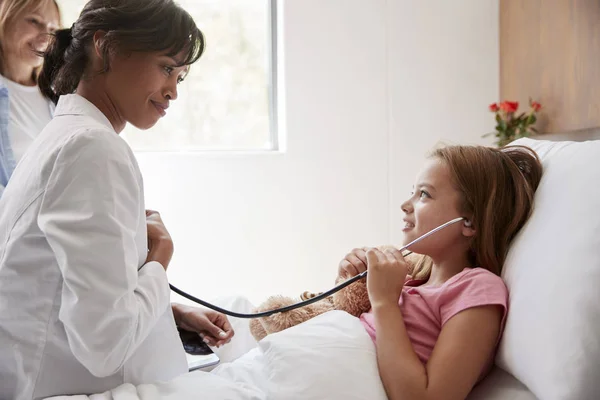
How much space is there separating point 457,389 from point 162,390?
0.52 meters

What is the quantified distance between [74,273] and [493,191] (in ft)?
2.88

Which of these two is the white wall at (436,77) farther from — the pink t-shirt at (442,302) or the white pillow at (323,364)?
the white pillow at (323,364)

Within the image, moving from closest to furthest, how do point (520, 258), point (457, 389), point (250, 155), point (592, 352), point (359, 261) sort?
point (592, 352)
point (457, 389)
point (520, 258)
point (359, 261)
point (250, 155)

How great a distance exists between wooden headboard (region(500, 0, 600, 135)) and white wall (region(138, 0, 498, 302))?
0.75ft

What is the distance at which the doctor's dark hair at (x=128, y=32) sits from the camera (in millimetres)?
1149

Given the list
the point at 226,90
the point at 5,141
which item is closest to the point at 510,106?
the point at 226,90

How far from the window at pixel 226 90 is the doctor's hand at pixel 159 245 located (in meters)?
2.38

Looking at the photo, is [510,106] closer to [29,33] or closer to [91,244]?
[29,33]

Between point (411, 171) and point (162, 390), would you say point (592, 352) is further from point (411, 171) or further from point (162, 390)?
point (411, 171)

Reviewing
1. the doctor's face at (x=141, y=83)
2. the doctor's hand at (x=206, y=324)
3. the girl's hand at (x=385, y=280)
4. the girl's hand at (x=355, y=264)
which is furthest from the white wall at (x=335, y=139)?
the girl's hand at (x=385, y=280)

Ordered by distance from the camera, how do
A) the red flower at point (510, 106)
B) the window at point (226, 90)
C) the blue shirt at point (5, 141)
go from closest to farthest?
1. the blue shirt at point (5, 141)
2. the red flower at point (510, 106)
3. the window at point (226, 90)

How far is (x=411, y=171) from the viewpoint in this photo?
349 cm

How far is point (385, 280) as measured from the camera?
3.97 feet

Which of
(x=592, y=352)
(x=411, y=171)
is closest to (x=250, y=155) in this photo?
(x=411, y=171)
